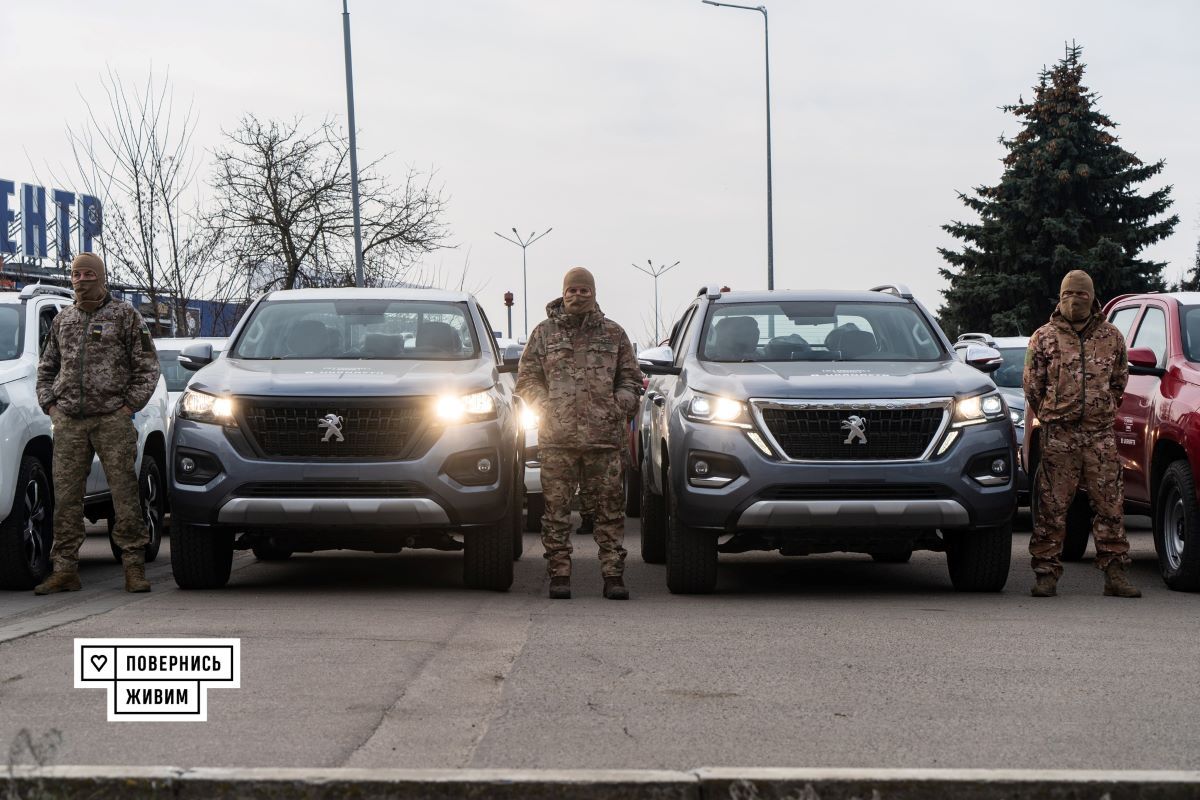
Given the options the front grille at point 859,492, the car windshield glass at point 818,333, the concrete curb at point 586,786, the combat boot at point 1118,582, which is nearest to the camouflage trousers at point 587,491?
the front grille at point 859,492

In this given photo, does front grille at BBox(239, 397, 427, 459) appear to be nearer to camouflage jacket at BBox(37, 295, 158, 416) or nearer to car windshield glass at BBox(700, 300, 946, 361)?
camouflage jacket at BBox(37, 295, 158, 416)

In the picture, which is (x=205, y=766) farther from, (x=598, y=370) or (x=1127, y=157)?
(x=1127, y=157)

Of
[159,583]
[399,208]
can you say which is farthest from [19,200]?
[159,583]

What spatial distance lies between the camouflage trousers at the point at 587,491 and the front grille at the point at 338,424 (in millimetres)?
877

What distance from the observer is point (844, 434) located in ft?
31.3

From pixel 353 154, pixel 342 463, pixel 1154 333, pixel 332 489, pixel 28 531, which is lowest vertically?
pixel 28 531

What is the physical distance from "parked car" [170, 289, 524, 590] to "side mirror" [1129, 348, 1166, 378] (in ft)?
13.3

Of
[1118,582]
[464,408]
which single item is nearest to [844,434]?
[1118,582]

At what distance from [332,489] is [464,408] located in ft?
2.95

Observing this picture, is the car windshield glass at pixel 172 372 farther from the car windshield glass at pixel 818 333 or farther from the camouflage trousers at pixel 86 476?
the car windshield glass at pixel 818 333

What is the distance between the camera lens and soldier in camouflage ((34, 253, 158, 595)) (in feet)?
32.9

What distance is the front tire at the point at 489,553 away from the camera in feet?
32.7

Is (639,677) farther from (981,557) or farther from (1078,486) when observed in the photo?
(1078,486)

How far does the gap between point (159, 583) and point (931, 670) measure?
5.68 metres
